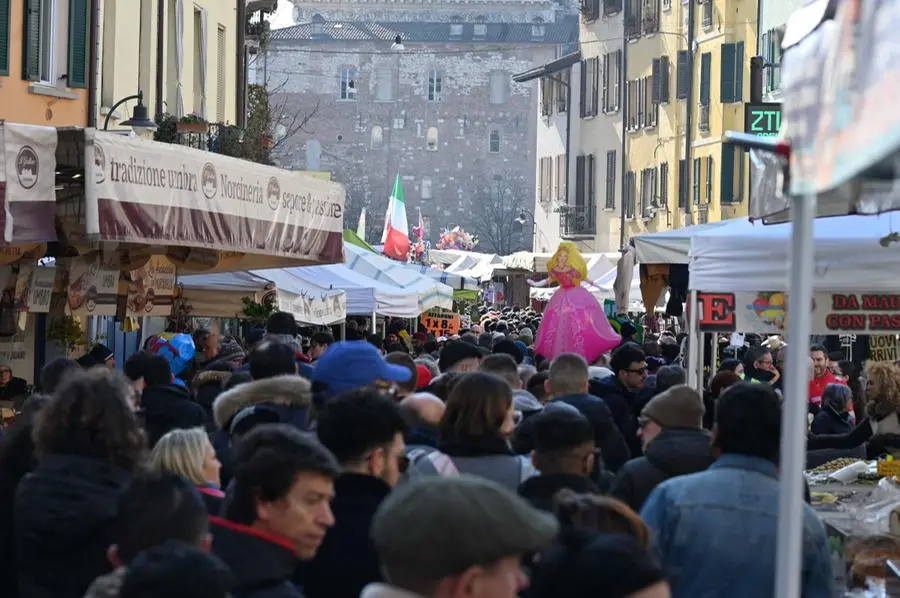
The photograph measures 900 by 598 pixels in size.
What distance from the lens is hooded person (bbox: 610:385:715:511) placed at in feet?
25.0

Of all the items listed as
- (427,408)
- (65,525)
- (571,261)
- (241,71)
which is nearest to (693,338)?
(571,261)

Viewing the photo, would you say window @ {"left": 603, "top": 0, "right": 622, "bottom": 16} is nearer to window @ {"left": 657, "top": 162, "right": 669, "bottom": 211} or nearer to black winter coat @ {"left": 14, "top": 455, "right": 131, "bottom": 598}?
window @ {"left": 657, "top": 162, "right": 669, "bottom": 211}

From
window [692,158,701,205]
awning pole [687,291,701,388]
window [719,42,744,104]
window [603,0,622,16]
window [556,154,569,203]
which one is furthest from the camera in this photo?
window [556,154,569,203]

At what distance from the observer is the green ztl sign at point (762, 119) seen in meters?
15.3

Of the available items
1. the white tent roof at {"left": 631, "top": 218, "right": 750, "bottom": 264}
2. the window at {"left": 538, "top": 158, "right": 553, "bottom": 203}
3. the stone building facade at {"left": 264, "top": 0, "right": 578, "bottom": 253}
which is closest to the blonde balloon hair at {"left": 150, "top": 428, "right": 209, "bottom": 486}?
the white tent roof at {"left": 631, "top": 218, "right": 750, "bottom": 264}

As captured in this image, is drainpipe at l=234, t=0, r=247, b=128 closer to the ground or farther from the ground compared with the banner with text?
farther from the ground

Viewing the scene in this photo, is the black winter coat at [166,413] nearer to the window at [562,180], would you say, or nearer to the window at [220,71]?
the window at [220,71]

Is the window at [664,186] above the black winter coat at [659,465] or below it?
above

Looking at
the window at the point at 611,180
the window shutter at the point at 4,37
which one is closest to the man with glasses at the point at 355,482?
the window shutter at the point at 4,37

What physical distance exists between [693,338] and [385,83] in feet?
336

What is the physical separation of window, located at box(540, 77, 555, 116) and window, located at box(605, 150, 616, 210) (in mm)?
9217

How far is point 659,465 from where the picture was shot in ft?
25.1

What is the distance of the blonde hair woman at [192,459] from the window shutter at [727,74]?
133 ft

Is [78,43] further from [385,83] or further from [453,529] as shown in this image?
[385,83]
